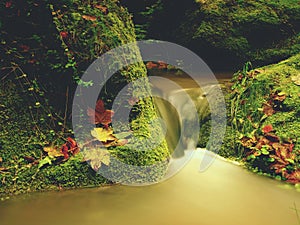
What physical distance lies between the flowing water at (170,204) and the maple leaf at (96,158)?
0.26 m

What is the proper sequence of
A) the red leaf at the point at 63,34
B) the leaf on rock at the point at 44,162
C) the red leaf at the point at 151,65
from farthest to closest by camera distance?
the red leaf at the point at 151,65, the red leaf at the point at 63,34, the leaf on rock at the point at 44,162

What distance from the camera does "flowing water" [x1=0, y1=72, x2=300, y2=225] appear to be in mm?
3221

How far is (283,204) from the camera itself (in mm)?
3627

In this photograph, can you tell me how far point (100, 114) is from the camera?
4.04m

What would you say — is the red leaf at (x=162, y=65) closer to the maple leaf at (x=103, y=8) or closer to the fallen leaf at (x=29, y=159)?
the maple leaf at (x=103, y=8)

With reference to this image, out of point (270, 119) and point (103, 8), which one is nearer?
point (103, 8)

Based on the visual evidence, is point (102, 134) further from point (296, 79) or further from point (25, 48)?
point (296, 79)

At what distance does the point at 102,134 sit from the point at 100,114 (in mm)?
250

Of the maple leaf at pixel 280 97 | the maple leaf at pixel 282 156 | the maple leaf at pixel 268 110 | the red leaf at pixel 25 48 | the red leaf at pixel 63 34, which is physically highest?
the red leaf at pixel 63 34

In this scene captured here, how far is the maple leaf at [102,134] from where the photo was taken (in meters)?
3.89

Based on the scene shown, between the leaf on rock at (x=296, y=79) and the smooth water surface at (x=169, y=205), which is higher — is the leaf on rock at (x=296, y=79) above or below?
above

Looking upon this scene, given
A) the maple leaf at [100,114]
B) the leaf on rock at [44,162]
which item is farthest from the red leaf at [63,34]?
the leaf on rock at [44,162]

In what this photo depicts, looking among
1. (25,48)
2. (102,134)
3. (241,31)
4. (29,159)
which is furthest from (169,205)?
(241,31)

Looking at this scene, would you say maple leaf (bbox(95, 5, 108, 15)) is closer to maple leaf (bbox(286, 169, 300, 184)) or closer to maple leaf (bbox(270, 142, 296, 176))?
maple leaf (bbox(270, 142, 296, 176))
